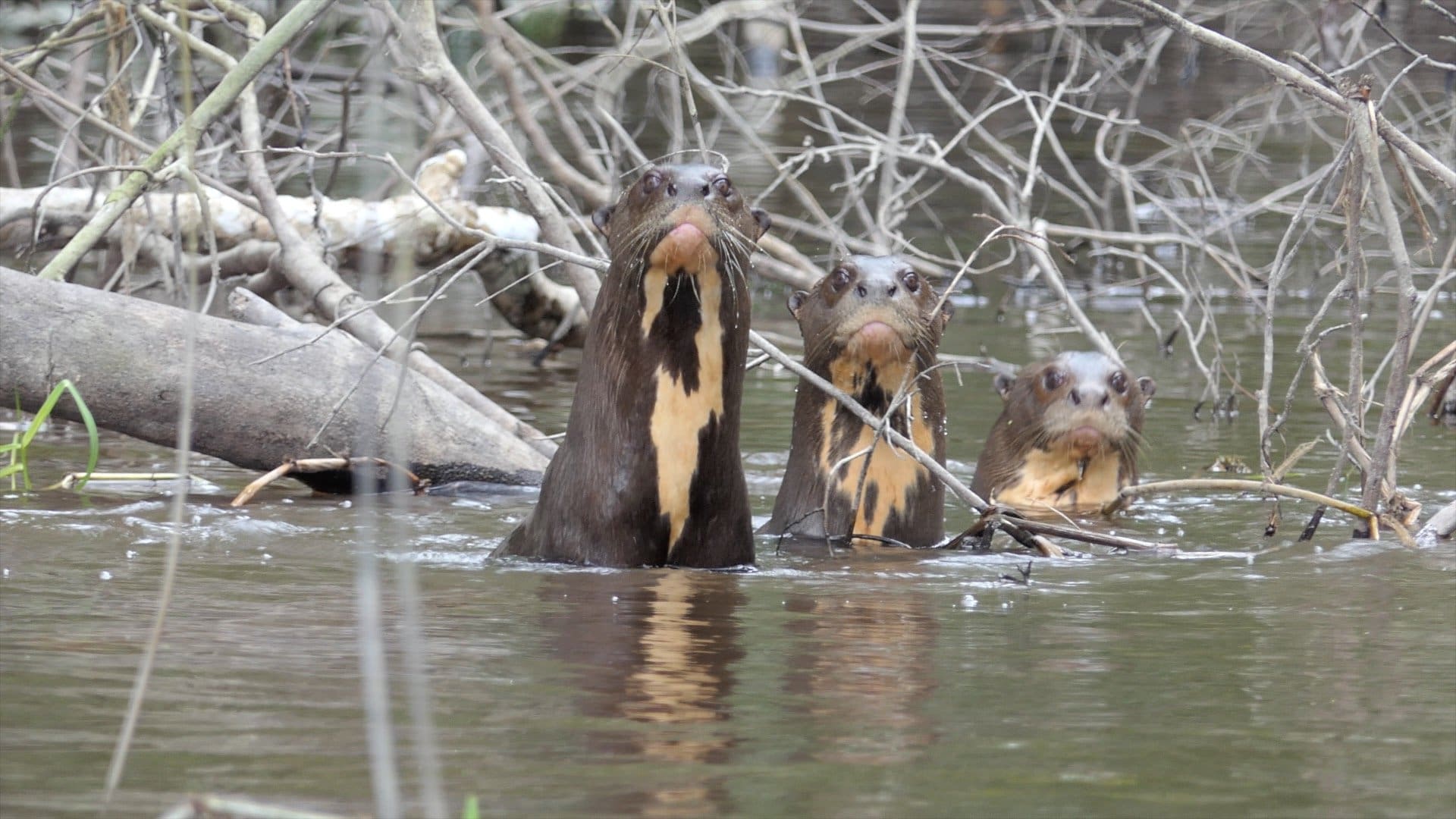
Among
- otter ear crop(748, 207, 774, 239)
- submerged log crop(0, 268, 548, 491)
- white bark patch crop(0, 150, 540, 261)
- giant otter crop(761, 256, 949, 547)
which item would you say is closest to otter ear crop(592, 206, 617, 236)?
otter ear crop(748, 207, 774, 239)

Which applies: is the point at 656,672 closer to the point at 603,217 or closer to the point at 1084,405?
the point at 603,217

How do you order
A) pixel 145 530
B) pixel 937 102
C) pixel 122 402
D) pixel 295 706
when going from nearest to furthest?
pixel 295 706
pixel 145 530
pixel 122 402
pixel 937 102

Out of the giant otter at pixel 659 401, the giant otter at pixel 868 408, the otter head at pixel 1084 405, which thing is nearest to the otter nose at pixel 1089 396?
the otter head at pixel 1084 405

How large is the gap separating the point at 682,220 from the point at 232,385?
194 centimetres

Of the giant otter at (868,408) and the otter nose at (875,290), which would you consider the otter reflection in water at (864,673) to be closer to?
the giant otter at (868,408)

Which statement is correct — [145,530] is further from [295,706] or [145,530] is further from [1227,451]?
[1227,451]

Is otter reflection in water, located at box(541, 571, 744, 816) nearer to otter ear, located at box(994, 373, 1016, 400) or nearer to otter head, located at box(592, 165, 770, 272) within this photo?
otter head, located at box(592, 165, 770, 272)

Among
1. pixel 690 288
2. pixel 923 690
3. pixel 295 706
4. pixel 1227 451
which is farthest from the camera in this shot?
pixel 1227 451

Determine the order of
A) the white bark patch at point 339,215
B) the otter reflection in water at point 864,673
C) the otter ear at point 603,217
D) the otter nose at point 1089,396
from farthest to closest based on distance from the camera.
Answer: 1. the white bark patch at point 339,215
2. the otter nose at point 1089,396
3. the otter ear at point 603,217
4. the otter reflection in water at point 864,673

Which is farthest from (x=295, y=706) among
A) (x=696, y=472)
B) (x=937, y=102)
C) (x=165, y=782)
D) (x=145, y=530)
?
(x=937, y=102)

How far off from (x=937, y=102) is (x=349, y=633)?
12.5m

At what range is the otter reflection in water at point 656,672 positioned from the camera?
2.75m

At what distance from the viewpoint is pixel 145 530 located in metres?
5.10

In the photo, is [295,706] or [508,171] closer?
[295,706]
